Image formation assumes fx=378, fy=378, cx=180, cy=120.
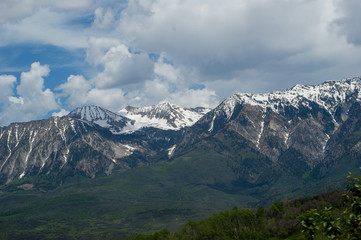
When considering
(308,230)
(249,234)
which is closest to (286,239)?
(249,234)

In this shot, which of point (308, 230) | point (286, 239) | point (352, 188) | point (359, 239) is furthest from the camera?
point (286, 239)

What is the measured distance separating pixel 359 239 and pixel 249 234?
166209 mm

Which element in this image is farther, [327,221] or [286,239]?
[286,239]

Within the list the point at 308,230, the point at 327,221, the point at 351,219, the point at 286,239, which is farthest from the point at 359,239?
the point at 286,239

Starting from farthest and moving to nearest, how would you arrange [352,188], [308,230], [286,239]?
[286,239] < [308,230] < [352,188]

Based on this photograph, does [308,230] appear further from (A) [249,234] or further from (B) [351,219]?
(A) [249,234]

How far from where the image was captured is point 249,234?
198m

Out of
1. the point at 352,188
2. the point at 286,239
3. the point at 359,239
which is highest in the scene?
the point at 352,188

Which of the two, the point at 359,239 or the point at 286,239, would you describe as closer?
the point at 359,239

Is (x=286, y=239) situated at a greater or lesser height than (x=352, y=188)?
lesser

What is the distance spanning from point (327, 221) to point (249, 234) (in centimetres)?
16104

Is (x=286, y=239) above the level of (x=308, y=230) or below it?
below

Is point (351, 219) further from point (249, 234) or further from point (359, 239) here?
point (249, 234)

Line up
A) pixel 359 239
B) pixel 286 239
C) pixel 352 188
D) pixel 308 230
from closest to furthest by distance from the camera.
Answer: pixel 359 239
pixel 352 188
pixel 308 230
pixel 286 239
